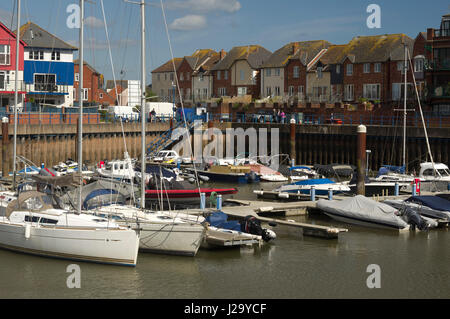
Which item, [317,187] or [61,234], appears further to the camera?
[317,187]

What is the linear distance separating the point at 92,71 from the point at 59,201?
69.5 meters

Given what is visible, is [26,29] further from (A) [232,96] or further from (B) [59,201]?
(B) [59,201]

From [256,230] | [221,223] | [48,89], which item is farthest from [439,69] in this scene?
[48,89]

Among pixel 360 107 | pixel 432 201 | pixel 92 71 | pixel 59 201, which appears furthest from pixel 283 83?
pixel 59 201

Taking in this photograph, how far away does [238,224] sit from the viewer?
88.4 feet

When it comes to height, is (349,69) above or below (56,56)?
below

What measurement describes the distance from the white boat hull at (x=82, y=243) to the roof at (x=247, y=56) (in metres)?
69.2

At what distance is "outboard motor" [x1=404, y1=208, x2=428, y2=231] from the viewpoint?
2980cm

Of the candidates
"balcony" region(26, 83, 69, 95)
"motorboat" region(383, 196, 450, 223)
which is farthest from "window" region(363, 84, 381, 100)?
"motorboat" region(383, 196, 450, 223)

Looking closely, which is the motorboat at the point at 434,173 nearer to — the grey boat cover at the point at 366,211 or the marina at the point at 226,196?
the marina at the point at 226,196

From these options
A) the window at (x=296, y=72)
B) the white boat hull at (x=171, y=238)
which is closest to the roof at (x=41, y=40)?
the window at (x=296, y=72)

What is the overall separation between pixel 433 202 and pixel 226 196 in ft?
37.5

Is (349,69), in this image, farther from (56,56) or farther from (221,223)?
(221,223)

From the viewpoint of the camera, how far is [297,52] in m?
86.0
